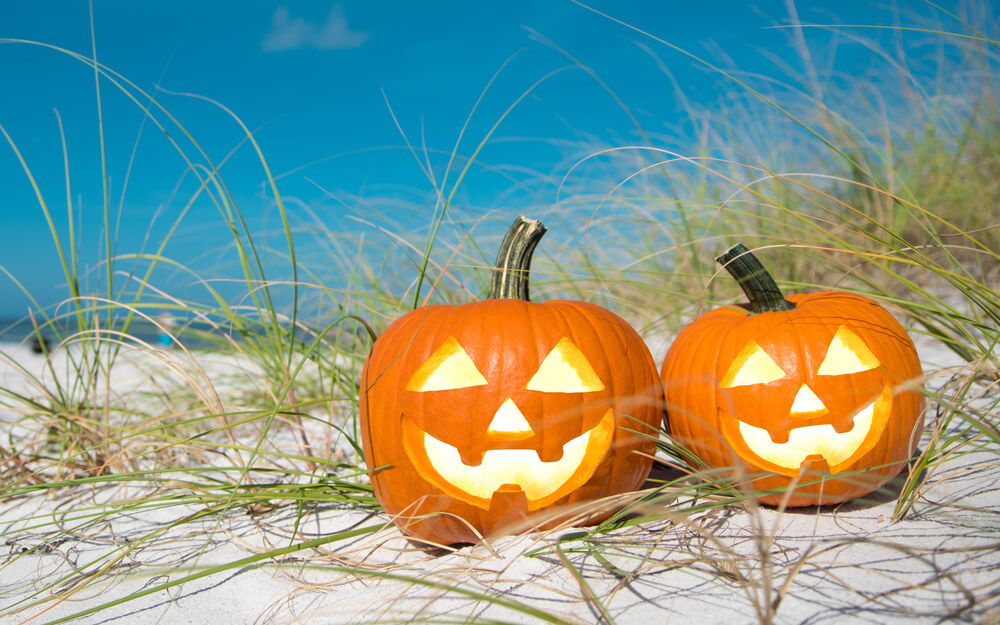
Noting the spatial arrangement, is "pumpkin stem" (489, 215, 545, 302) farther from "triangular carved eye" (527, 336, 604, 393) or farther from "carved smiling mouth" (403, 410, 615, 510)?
"carved smiling mouth" (403, 410, 615, 510)

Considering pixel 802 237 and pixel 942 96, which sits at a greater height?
pixel 942 96

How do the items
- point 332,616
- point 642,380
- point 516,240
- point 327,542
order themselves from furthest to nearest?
1. point 516,240
2. point 642,380
3. point 327,542
4. point 332,616

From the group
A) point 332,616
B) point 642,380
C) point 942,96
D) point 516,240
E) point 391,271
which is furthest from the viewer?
point 391,271

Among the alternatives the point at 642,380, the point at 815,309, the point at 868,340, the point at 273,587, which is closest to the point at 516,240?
the point at 642,380

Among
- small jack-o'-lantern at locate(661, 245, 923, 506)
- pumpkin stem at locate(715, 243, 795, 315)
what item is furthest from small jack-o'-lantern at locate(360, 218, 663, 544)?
pumpkin stem at locate(715, 243, 795, 315)

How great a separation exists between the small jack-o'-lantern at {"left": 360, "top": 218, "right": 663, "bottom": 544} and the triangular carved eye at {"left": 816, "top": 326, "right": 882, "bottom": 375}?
48 centimetres

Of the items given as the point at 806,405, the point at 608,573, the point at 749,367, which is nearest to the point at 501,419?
the point at 608,573

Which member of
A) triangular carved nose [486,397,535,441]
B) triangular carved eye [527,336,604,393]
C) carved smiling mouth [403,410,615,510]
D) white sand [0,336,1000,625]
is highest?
triangular carved eye [527,336,604,393]

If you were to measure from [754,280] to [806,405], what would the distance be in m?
0.40

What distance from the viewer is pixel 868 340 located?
67.1 inches

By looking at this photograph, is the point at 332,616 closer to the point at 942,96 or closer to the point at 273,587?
the point at 273,587

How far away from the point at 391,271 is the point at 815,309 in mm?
2972

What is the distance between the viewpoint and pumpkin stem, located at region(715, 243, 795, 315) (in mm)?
1852

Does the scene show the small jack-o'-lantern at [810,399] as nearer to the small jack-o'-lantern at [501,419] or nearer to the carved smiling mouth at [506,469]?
the small jack-o'-lantern at [501,419]
